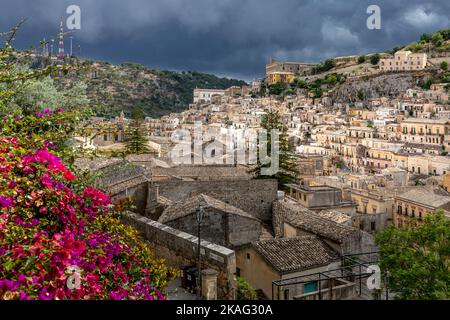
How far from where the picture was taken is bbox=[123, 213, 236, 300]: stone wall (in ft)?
32.3

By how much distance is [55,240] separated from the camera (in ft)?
13.0

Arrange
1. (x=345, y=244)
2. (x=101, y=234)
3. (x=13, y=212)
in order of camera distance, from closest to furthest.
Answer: (x=13, y=212) < (x=101, y=234) < (x=345, y=244)

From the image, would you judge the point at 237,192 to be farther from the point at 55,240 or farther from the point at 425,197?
the point at 425,197

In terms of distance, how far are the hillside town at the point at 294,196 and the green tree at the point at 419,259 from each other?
65 centimetres

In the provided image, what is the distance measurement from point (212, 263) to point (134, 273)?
4.89 meters

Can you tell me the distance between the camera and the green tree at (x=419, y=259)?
13180mm

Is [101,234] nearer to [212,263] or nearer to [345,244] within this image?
[212,263]

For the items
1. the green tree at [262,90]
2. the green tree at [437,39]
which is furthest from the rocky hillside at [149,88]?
the green tree at [437,39]

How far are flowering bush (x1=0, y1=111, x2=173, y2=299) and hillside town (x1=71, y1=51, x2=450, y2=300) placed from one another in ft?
4.78

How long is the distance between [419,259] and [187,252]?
6849mm

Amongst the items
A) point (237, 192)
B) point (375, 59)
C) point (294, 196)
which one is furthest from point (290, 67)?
point (237, 192)

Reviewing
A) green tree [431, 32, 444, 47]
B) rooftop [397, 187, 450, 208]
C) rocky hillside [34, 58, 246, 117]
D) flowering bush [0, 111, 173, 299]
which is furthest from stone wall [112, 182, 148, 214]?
green tree [431, 32, 444, 47]

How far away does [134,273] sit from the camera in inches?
213
